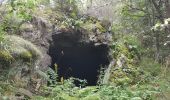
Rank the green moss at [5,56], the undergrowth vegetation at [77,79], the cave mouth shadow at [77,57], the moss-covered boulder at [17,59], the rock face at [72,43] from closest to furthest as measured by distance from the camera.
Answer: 1. the green moss at [5,56]
2. the moss-covered boulder at [17,59]
3. the undergrowth vegetation at [77,79]
4. the rock face at [72,43]
5. the cave mouth shadow at [77,57]

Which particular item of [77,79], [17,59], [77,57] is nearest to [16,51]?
[17,59]

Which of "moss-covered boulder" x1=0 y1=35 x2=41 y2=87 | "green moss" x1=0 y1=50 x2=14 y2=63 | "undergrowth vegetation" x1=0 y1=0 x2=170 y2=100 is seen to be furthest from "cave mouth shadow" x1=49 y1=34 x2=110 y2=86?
"green moss" x1=0 y1=50 x2=14 y2=63

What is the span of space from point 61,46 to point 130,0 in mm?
2808

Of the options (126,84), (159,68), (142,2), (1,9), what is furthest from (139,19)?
(1,9)

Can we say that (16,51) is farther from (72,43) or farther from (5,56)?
(72,43)

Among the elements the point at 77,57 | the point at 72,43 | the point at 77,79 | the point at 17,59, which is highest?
the point at 17,59

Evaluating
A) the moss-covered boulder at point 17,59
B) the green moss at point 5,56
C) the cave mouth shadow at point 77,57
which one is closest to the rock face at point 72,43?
the cave mouth shadow at point 77,57

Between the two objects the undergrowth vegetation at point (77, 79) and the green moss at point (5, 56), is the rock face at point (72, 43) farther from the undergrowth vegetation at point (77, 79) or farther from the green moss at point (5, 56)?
the green moss at point (5, 56)

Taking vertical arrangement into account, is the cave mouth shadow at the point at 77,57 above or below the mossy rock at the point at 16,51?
below

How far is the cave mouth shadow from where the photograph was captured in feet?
38.4

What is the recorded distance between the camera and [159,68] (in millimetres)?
11461

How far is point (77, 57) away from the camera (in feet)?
41.2

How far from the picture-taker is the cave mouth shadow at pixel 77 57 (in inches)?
461

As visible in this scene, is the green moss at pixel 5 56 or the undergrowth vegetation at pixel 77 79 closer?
the green moss at pixel 5 56
